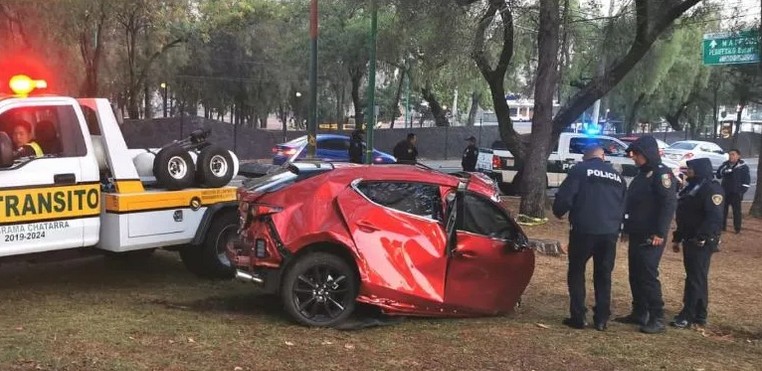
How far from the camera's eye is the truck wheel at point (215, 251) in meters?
7.82

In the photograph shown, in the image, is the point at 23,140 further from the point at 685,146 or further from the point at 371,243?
the point at 685,146

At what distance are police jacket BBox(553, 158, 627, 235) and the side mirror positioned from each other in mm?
4560

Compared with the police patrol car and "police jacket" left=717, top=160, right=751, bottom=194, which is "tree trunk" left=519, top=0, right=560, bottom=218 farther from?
the police patrol car

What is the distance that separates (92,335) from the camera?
553 cm

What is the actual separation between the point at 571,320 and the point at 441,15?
7515mm

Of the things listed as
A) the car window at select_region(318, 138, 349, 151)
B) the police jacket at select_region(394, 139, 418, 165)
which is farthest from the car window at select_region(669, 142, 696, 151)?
the police jacket at select_region(394, 139, 418, 165)

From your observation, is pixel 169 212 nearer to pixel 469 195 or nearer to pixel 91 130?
pixel 91 130

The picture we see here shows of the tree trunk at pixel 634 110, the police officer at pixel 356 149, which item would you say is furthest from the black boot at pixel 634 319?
the tree trunk at pixel 634 110

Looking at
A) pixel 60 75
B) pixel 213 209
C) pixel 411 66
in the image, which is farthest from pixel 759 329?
pixel 411 66

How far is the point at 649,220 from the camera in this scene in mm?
6453

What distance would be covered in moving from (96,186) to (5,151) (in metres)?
0.92

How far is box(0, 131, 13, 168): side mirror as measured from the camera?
19.6 feet

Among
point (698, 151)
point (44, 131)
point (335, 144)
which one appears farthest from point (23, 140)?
point (698, 151)

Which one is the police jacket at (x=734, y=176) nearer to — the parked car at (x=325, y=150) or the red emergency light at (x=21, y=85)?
the parked car at (x=325, y=150)
